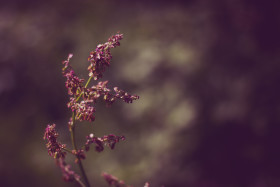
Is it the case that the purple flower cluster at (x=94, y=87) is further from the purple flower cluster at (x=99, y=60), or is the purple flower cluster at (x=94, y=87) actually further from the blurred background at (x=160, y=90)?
the blurred background at (x=160, y=90)

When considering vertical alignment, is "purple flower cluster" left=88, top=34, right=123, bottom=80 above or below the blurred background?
below

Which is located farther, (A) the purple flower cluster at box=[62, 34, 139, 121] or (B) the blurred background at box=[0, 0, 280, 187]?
(B) the blurred background at box=[0, 0, 280, 187]

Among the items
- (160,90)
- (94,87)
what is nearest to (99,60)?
(94,87)

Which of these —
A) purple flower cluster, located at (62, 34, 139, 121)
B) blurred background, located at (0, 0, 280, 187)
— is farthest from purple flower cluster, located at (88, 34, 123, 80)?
blurred background, located at (0, 0, 280, 187)

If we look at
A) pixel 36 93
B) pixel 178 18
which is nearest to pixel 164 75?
pixel 178 18

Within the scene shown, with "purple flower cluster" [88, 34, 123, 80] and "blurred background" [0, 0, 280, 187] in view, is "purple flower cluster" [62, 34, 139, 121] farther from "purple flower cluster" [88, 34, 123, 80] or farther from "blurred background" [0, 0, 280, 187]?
"blurred background" [0, 0, 280, 187]

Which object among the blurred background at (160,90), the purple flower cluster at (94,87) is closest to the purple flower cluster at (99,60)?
the purple flower cluster at (94,87)

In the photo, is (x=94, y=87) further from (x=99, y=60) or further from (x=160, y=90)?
(x=160, y=90)

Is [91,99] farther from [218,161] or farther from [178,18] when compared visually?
[178,18]
